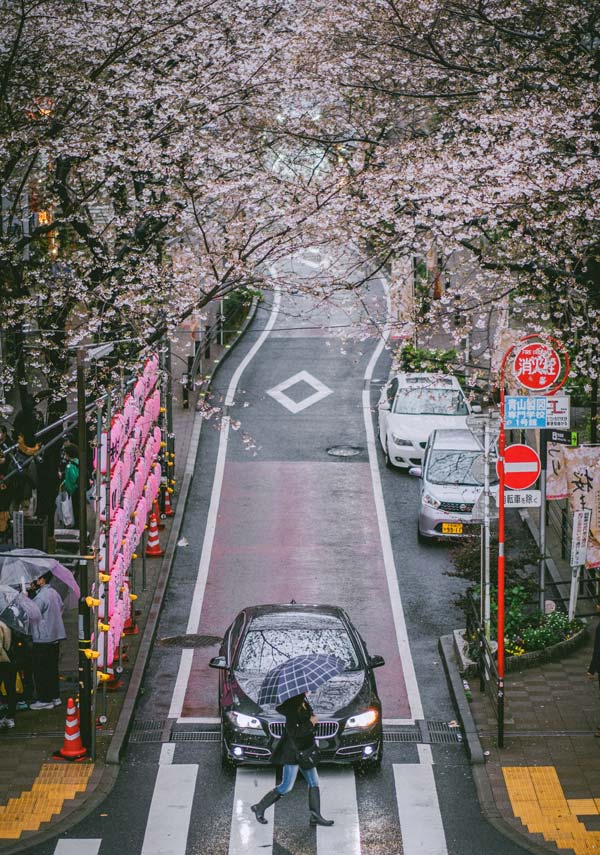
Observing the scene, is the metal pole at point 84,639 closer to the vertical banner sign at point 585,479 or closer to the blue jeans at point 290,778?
the blue jeans at point 290,778

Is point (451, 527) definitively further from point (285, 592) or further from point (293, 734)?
point (293, 734)

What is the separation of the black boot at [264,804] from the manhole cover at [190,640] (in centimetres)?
593

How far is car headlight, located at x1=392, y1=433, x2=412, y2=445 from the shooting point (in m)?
26.0

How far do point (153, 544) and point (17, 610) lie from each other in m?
7.46

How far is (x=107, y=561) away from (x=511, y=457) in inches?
213

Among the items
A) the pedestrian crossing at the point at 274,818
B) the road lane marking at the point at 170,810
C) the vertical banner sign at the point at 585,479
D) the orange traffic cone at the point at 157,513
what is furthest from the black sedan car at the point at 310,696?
the orange traffic cone at the point at 157,513

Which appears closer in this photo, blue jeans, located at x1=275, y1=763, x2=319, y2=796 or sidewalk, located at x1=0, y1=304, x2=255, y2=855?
blue jeans, located at x1=275, y1=763, x2=319, y2=796

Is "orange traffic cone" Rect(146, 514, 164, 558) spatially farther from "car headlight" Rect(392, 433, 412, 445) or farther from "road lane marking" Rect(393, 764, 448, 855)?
"road lane marking" Rect(393, 764, 448, 855)

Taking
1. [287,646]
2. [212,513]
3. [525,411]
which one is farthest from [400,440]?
[287,646]

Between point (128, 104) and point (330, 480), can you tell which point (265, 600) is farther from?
point (128, 104)

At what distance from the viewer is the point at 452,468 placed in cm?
2298

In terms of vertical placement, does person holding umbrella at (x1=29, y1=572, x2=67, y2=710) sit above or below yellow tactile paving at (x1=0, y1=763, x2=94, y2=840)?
above

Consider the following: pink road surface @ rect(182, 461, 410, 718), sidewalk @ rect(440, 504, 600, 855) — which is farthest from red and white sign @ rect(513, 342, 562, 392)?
pink road surface @ rect(182, 461, 410, 718)

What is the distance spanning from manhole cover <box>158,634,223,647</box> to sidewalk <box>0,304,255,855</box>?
31 centimetres
